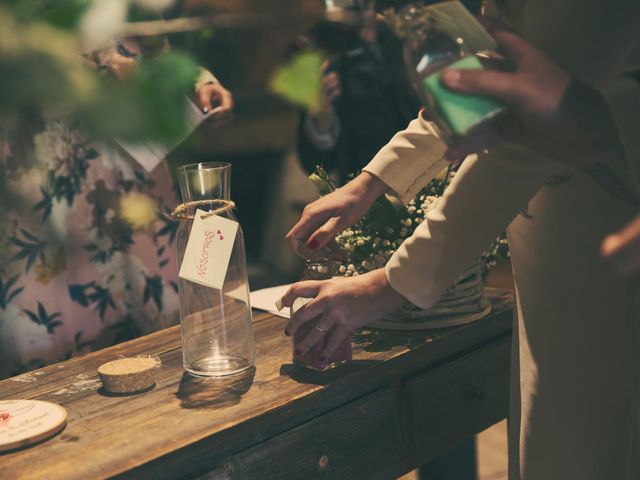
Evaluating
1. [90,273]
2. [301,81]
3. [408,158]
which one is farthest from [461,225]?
[90,273]

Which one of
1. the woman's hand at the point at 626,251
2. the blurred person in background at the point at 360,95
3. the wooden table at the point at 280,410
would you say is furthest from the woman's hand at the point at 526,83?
the blurred person in background at the point at 360,95

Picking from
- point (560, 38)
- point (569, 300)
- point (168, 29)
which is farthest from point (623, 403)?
point (168, 29)

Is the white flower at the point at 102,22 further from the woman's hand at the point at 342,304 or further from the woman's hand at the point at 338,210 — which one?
the woman's hand at the point at 338,210

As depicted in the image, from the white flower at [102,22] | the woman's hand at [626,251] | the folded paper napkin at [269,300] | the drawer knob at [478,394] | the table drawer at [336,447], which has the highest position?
the white flower at [102,22]

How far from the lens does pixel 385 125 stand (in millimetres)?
2570

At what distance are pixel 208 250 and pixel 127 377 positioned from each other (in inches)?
9.0

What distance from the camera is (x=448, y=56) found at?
0.64 meters

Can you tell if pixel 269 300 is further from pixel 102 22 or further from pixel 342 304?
pixel 102 22

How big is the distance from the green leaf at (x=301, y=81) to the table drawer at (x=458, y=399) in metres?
1.17

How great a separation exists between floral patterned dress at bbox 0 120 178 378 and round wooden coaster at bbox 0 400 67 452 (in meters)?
0.49

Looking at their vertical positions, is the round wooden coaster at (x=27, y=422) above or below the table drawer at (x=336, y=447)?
above

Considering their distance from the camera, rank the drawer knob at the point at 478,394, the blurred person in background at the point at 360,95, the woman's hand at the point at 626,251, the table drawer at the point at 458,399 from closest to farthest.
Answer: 1. the woman's hand at the point at 626,251
2. the table drawer at the point at 458,399
3. the drawer knob at the point at 478,394
4. the blurred person in background at the point at 360,95

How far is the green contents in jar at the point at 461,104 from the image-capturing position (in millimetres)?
637

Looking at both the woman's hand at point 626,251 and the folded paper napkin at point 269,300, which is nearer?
the woman's hand at point 626,251
